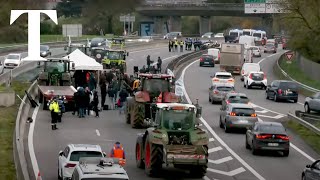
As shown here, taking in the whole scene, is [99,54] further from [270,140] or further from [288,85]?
[270,140]

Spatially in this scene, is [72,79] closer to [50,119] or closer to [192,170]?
[50,119]

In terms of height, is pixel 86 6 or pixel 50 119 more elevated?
pixel 86 6

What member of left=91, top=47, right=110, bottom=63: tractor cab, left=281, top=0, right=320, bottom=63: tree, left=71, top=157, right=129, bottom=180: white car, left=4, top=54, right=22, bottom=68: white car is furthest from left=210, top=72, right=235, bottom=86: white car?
left=71, top=157, right=129, bottom=180: white car

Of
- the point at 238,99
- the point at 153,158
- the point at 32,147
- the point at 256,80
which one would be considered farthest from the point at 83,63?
the point at 153,158

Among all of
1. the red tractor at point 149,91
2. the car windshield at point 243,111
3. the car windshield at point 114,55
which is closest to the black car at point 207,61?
the car windshield at point 114,55

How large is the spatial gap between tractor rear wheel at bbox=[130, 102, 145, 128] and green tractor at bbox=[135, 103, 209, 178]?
432 inches

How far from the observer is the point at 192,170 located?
28.8 meters

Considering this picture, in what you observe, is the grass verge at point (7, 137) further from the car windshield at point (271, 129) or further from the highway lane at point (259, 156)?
the car windshield at point (271, 129)

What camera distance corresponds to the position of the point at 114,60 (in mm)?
68125

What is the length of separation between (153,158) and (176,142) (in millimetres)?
942

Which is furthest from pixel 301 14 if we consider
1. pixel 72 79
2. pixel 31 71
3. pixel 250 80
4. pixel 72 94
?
pixel 72 94

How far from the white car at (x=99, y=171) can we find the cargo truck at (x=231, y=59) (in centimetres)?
6101

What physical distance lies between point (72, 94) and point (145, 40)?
68256 millimetres

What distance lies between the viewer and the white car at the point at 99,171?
1928 centimetres
